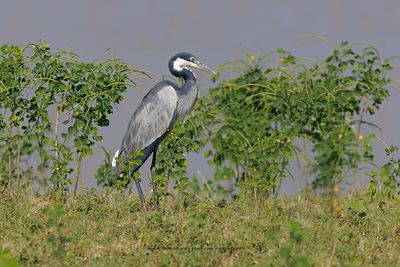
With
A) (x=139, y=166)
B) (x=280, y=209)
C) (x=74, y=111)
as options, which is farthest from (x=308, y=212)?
(x=74, y=111)

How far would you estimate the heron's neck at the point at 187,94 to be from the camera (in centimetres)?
1011

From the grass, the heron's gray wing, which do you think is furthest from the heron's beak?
the grass

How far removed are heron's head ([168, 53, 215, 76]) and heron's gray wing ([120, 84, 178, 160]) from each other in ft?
1.42

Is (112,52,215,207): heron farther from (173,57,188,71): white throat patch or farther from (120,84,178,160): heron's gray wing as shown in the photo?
(173,57,188,71): white throat patch

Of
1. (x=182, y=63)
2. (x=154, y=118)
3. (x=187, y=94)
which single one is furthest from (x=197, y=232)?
(x=182, y=63)

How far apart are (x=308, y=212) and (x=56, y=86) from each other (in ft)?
10.5

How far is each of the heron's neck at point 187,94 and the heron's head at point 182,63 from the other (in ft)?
0.23

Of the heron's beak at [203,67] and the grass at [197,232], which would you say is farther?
the heron's beak at [203,67]

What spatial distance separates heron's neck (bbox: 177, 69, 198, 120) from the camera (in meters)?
10.1

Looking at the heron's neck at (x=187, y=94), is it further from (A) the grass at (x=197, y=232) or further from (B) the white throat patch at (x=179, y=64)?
(A) the grass at (x=197, y=232)

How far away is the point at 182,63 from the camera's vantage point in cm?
1052

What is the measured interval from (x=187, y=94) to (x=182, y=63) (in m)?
0.52

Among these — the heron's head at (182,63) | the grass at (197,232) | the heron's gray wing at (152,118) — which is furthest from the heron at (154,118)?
the grass at (197,232)

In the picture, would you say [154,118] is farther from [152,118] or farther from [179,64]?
[179,64]
